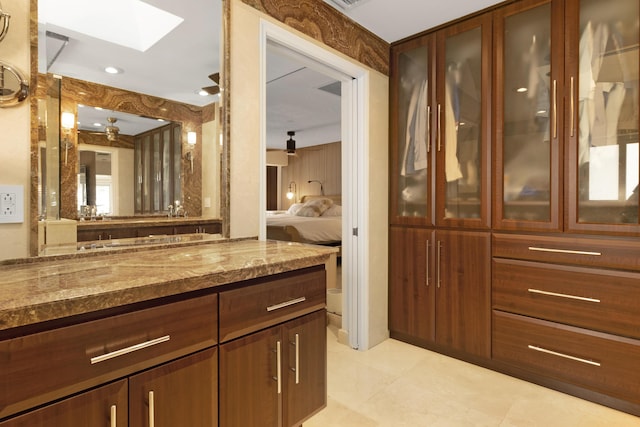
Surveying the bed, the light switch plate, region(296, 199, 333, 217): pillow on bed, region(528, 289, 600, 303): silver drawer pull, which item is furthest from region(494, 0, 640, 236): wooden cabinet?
region(296, 199, 333, 217): pillow on bed

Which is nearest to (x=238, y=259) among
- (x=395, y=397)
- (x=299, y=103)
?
(x=395, y=397)

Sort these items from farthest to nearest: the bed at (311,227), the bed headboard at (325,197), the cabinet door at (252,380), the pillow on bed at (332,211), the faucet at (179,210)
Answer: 1. the bed headboard at (325,197)
2. the pillow on bed at (332,211)
3. the bed at (311,227)
4. the faucet at (179,210)
5. the cabinet door at (252,380)

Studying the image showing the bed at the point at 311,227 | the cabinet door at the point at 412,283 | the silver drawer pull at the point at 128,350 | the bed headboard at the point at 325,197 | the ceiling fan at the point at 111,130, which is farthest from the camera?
the bed headboard at the point at 325,197

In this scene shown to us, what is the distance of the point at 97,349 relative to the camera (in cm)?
80

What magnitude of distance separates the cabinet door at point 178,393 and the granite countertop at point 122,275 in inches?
8.4

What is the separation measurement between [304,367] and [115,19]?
1.60 m

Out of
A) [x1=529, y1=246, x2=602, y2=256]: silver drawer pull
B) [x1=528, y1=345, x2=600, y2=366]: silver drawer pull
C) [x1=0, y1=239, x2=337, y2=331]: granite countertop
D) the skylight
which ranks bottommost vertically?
[x1=528, y1=345, x2=600, y2=366]: silver drawer pull

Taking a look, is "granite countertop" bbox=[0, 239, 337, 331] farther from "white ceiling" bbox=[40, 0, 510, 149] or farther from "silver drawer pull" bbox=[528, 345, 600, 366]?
"silver drawer pull" bbox=[528, 345, 600, 366]

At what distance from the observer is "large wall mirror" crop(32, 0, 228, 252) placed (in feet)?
4.05

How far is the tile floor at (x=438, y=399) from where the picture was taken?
176cm

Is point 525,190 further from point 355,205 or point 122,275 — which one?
point 122,275

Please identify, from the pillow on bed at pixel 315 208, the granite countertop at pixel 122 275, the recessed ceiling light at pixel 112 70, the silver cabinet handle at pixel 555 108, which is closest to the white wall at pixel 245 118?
the granite countertop at pixel 122 275

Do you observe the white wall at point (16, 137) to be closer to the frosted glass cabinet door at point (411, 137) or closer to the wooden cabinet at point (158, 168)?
the wooden cabinet at point (158, 168)

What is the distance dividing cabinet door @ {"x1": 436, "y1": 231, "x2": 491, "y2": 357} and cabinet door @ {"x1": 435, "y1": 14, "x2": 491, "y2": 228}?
146mm
